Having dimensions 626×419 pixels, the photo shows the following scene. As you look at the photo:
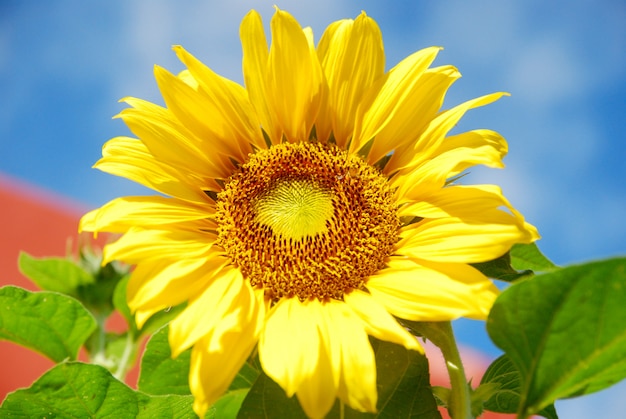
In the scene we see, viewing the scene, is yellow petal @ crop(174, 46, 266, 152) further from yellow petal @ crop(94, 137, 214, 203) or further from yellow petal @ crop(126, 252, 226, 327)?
yellow petal @ crop(126, 252, 226, 327)

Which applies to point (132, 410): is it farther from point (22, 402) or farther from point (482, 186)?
point (482, 186)

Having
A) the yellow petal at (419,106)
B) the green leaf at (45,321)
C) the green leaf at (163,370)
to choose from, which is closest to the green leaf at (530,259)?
the yellow petal at (419,106)

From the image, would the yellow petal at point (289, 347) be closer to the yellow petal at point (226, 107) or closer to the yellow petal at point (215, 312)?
the yellow petal at point (215, 312)

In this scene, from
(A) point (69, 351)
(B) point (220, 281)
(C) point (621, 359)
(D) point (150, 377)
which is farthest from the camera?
(A) point (69, 351)

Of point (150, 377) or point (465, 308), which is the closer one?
point (465, 308)

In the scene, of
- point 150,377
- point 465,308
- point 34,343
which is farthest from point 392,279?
point 34,343

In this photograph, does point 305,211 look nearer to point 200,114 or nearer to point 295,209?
point 295,209
